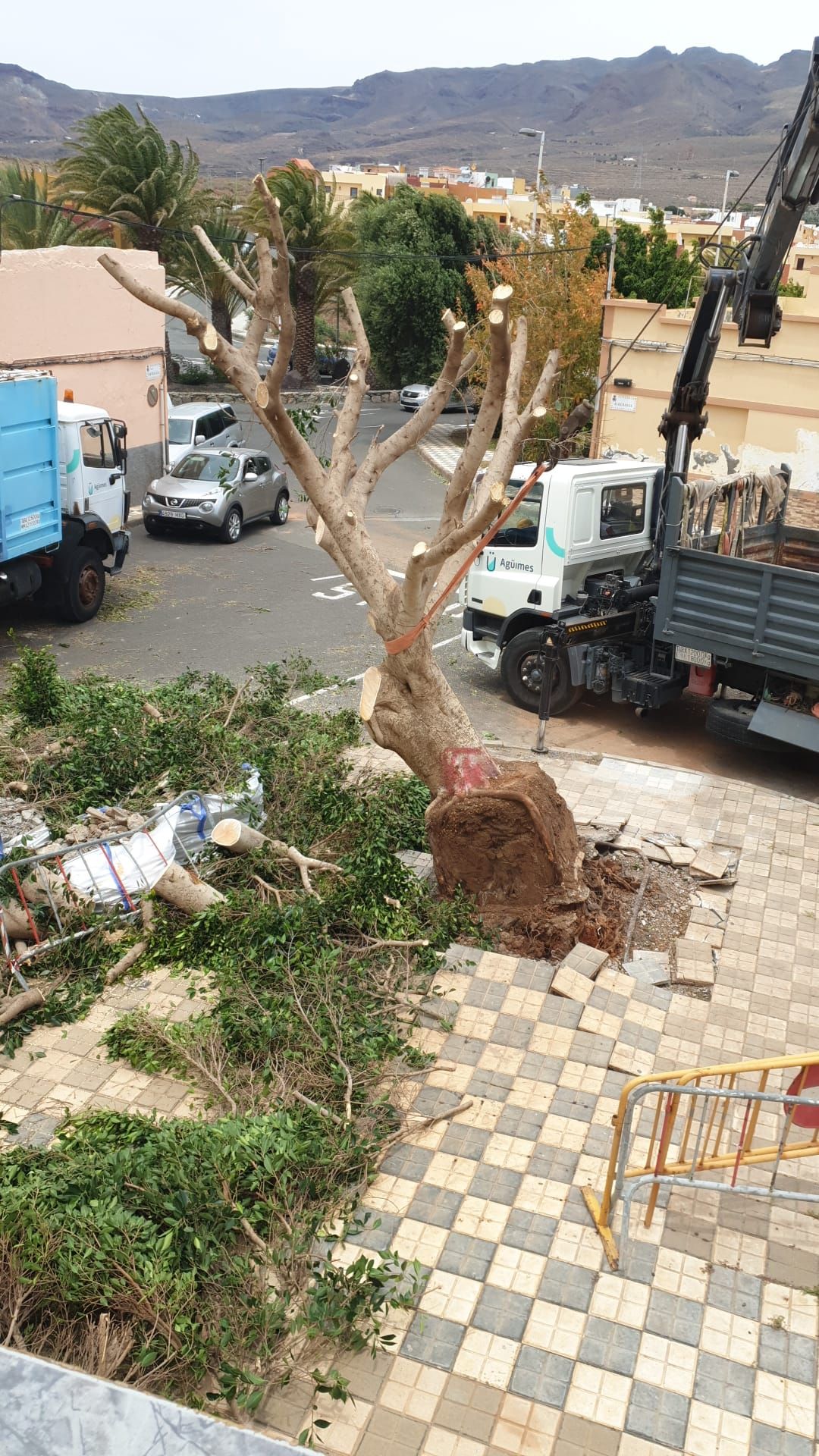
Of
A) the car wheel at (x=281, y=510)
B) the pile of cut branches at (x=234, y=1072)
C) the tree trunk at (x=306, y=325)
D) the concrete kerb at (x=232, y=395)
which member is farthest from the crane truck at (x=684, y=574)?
the tree trunk at (x=306, y=325)

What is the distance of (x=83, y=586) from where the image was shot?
15.0m

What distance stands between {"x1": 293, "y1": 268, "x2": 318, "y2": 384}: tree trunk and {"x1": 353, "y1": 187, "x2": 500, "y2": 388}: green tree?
245 centimetres

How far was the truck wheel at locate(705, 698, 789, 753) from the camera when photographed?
1063 cm

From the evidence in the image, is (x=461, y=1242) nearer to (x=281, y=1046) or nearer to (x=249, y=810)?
(x=281, y=1046)

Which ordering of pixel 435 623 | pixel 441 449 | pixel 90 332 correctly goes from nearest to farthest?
1. pixel 435 623
2. pixel 90 332
3. pixel 441 449

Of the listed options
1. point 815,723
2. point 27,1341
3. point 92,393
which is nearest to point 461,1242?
point 27,1341

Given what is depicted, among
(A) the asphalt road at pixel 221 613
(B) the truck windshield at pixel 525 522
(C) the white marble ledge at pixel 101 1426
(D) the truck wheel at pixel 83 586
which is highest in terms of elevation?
(C) the white marble ledge at pixel 101 1426

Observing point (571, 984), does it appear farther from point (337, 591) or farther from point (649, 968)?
point (337, 591)

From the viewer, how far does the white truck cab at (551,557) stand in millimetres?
11672

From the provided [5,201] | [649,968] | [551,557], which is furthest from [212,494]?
[649,968]

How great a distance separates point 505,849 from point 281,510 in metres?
14.8

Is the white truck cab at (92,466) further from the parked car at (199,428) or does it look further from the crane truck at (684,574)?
the parked car at (199,428)

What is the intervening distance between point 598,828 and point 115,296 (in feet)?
48.6

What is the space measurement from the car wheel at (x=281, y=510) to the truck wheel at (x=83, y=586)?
19.9 feet
